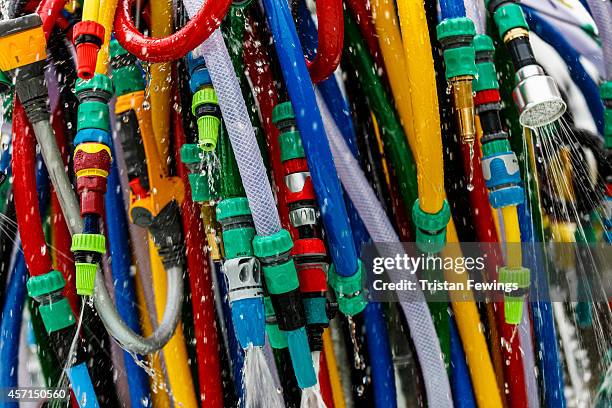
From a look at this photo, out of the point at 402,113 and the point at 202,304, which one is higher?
the point at 402,113

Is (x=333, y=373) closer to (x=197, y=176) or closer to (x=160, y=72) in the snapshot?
(x=197, y=176)

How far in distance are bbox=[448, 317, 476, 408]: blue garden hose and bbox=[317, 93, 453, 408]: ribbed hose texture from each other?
3 centimetres

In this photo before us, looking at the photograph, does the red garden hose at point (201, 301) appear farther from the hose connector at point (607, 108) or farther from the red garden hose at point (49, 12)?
the hose connector at point (607, 108)

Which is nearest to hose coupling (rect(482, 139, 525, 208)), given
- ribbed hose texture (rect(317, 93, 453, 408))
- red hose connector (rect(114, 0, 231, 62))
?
ribbed hose texture (rect(317, 93, 453, 408))

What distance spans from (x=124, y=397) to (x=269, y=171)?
1.68 ft

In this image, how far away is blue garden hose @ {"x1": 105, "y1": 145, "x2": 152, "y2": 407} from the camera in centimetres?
106

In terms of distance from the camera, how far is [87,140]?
851 mm

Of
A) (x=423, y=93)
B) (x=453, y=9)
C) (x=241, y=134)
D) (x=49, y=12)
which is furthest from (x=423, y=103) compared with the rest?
(x=49, y=12)

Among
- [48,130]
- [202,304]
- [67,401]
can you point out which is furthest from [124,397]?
[48,130]

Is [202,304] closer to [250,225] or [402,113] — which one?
[250,225]

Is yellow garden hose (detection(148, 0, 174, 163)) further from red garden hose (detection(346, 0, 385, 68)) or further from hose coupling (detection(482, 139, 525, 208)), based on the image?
hose coupling (detection(482, 139, 525, 208))

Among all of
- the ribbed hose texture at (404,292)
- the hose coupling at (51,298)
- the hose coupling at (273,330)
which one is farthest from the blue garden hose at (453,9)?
the hose coupling at (51,298)

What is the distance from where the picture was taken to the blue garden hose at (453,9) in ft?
2.72

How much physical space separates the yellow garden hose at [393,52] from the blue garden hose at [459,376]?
31 cm
